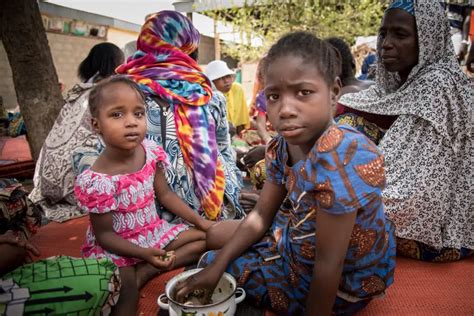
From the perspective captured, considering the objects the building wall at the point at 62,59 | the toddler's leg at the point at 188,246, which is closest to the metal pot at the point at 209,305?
the toddler's leg at the point at 188,246

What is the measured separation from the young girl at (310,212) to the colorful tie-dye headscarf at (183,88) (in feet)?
2.24

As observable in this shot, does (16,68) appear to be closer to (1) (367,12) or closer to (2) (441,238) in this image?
(2) (441,238)

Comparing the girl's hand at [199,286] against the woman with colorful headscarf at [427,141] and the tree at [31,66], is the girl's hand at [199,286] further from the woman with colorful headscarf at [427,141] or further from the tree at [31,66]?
the tree at [31,66]

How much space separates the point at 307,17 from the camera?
28.2 feet

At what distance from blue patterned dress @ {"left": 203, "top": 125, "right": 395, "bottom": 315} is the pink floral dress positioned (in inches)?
15.4

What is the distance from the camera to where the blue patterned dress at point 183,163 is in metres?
2.43

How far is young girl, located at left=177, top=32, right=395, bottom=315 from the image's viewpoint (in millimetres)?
1317

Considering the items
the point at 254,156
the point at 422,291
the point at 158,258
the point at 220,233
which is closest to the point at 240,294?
the point at 158,258

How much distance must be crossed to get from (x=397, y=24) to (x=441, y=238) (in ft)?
4.23

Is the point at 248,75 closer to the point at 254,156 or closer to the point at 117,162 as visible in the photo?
the point at 254,156

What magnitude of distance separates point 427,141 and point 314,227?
3.47 ft

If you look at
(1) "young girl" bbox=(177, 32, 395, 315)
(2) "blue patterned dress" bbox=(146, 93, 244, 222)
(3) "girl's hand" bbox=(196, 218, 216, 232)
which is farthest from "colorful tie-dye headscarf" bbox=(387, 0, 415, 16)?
(3) "girl's hand" bbox=(196, 218, 216, 232)

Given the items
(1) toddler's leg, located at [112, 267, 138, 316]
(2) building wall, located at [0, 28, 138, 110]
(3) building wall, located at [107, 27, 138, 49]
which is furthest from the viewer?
(3) building wall, located at [107, 27, 138, 49]

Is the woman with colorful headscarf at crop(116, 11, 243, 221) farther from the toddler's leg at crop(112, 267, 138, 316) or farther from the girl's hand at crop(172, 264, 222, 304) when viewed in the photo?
the girl's hand at crop(172, 264, 222, 304)
